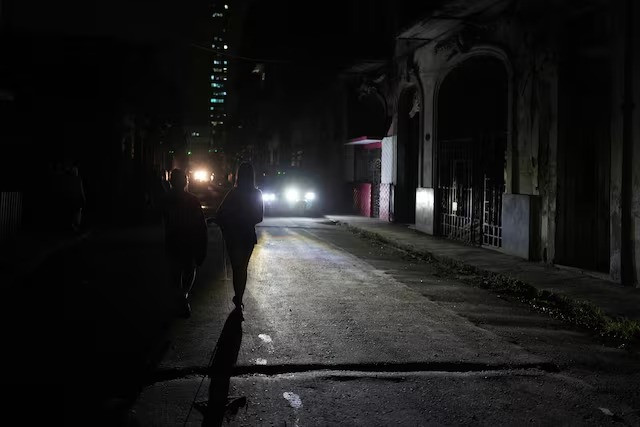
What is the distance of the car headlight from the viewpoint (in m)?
28.5

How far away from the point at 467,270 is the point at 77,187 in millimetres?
10989

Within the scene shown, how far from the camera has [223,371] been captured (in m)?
5.58

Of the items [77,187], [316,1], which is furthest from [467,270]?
[316,1]

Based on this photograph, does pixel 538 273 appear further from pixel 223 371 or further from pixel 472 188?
pixel 223 371

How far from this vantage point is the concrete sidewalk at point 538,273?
8.83 metres

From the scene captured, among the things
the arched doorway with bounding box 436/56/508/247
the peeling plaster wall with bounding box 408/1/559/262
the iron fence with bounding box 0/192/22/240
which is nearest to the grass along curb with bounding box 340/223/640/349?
the peeling plaster wall with bounding box 408/1/559/262

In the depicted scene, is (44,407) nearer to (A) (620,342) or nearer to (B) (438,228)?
(A) (620,342)

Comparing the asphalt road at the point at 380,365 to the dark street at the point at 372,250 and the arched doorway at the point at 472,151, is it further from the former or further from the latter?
the arched doorway at the point at 472,151

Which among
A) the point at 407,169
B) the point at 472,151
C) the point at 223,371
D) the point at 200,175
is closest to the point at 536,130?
the point at 472,151

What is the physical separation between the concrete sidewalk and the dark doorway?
0.74 meters

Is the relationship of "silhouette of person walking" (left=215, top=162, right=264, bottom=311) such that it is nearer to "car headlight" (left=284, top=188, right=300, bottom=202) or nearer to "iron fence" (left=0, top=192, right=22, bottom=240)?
"iron fence" (left=0, top=192, right=22, bottom=240)

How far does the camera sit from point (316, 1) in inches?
1412

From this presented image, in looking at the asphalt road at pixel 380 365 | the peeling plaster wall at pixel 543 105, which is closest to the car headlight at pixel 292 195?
the peeling plaster wall at pixel 543 105

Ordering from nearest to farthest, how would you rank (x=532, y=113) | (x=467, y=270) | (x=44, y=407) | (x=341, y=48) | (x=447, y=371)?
(x=44, y=407) → (x=447, y=371) → (x=467, y=270) → (x=532, y=113) → (x=341, y=48)
